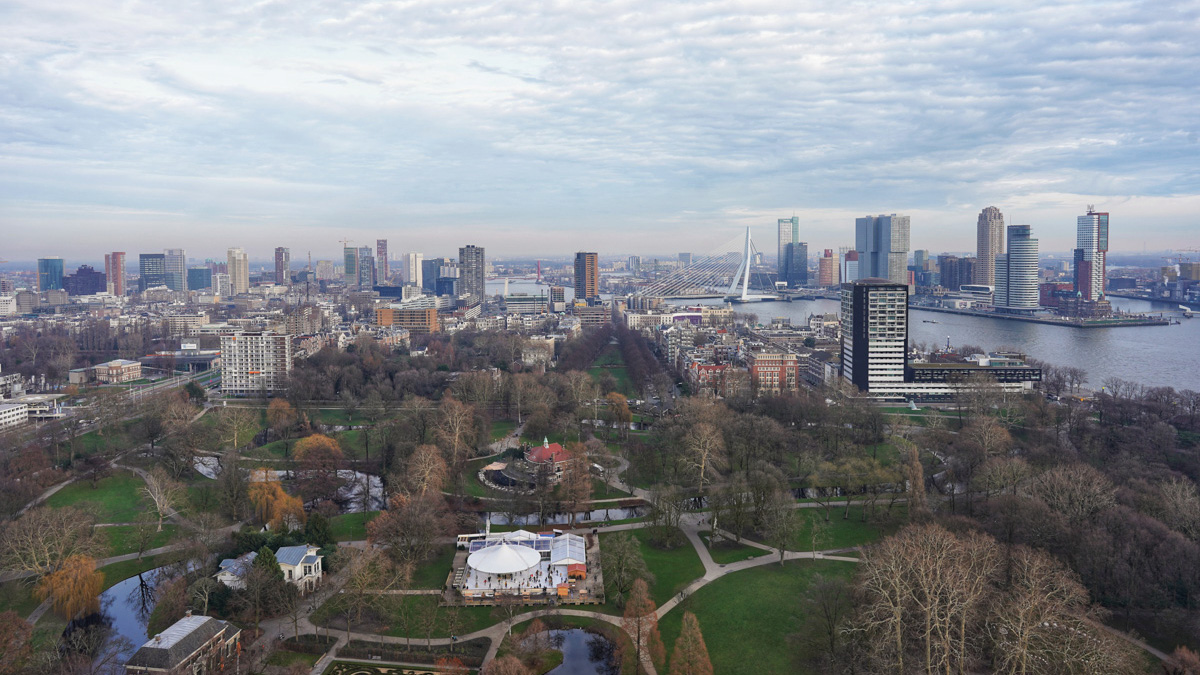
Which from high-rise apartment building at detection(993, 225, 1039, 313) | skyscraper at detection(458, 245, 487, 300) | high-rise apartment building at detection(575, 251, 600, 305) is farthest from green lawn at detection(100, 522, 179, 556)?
high-rise apartment building at detection(993, 225, 1039, 313)

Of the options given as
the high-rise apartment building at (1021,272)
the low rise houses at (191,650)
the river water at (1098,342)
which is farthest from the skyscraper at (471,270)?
the low rise houses at (191,650)

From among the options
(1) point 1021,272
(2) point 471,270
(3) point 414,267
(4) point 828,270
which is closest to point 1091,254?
(1) point 1021,272

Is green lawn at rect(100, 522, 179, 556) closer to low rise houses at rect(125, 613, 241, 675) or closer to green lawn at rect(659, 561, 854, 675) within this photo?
low rise houses at rect(125, 613, 241, 675)

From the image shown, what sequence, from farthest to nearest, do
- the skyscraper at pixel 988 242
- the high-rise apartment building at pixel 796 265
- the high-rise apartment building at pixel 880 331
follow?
the high-rise apartment building at pixel 796 265, the skyscraper at pixel 988 242, the high-rise apartment building at pixel 880 331

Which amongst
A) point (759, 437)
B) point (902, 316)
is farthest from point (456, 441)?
point (902, 316)

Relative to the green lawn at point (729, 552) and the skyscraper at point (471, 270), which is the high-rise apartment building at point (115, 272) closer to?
the skyscraper at point (471, 270)

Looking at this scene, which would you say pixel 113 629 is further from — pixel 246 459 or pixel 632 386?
pixel 632 386
